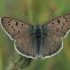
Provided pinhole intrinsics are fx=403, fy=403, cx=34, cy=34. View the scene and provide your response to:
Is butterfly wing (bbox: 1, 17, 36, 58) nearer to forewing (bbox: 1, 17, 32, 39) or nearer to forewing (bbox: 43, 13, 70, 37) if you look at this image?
forewing (bbox: 1, 17, 32, 39)

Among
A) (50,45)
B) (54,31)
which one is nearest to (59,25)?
(54,31)

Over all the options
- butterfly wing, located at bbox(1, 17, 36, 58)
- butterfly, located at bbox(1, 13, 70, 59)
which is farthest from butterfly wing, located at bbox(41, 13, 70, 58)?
butterfly wing, located at bbox(1, 17, 36, 58)

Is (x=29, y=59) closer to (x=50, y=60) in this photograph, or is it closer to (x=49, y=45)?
(x=49, y=45)

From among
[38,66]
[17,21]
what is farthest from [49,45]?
[38,66]

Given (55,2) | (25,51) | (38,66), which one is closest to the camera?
(25,51)

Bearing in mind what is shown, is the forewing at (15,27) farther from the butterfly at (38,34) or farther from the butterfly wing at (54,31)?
the butterfly wing at (54,31)

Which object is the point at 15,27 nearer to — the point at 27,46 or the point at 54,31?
the point at 27,46

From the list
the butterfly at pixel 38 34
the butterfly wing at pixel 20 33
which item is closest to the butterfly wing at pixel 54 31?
the butterfly at pixel 38 34
